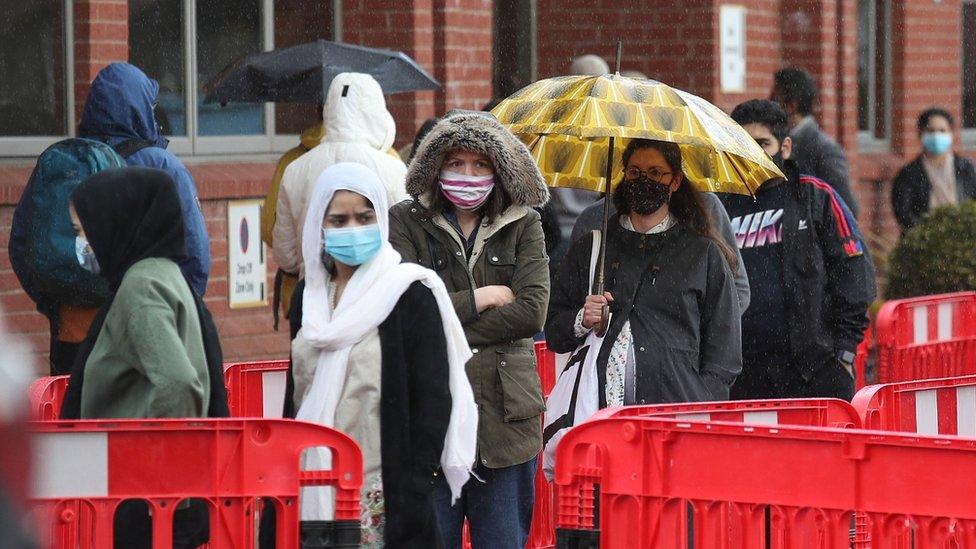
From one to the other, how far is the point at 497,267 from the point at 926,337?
12.4 feet

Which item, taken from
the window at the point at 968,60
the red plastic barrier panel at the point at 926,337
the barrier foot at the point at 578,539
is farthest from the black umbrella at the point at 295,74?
the window at the point at 968,60

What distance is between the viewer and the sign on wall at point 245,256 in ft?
31.4

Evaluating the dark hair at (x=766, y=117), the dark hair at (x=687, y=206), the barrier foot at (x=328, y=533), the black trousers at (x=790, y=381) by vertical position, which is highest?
the dark hair at (x=766, y=117)

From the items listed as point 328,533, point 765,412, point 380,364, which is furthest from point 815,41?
point 328,533

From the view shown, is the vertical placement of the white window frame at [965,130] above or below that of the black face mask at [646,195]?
above

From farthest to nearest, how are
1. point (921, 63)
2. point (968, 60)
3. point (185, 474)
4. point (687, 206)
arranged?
point (968, 60)
point (921, 63)
point (687, 206)
point (185, 474)

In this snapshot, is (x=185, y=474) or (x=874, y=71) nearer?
(x=185, y=474)

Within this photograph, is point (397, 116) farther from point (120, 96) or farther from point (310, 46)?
point (120, 96)

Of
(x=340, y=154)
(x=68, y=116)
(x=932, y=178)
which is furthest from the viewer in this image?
(x=932, y=178)

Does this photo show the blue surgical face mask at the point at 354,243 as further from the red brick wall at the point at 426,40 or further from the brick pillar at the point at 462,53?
the brick pillar at the point at 462,53

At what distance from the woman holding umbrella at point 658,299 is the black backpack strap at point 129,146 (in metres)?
1.98

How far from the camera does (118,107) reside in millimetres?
6492

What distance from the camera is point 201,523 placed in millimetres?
3707

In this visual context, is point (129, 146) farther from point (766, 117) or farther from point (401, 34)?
point (401, 34)
